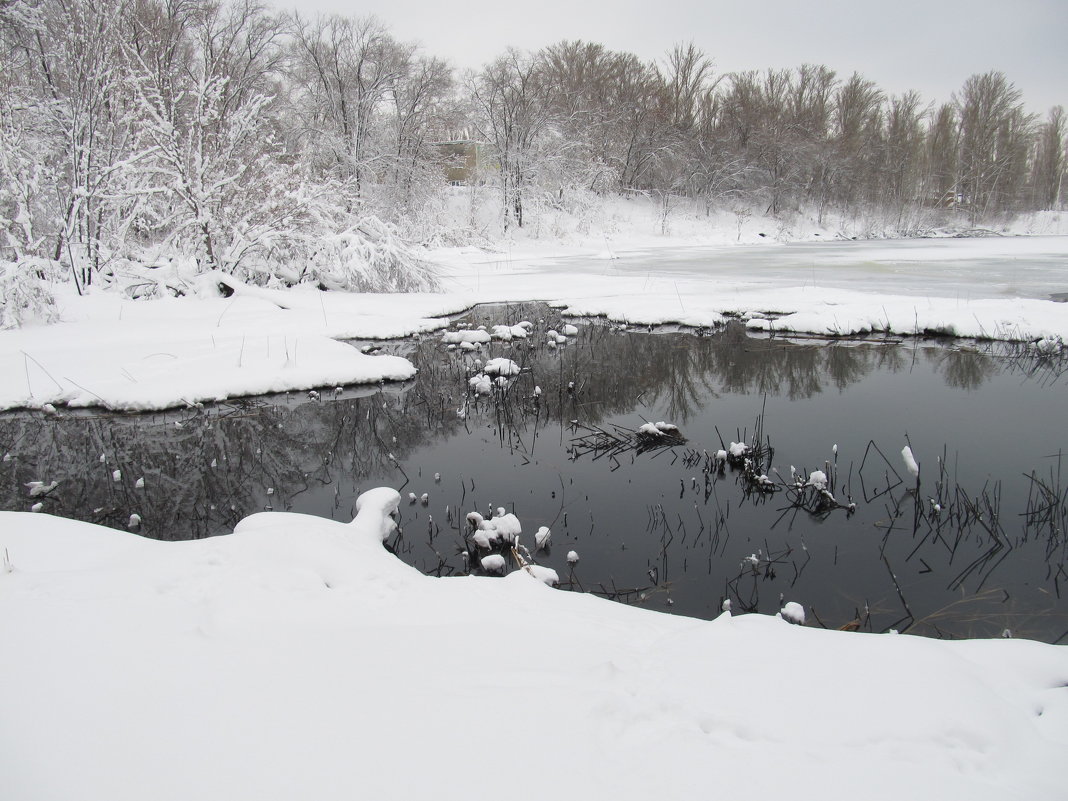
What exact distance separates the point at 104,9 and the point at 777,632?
1472 cm

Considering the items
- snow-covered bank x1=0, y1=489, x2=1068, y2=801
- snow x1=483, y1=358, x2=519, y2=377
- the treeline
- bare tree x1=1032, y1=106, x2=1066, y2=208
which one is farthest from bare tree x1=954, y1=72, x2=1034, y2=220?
snow-covered bank x1=0, y1=489, x2=1068, y2=801

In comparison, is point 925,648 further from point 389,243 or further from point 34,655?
point 389,243

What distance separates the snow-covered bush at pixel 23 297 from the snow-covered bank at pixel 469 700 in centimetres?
869

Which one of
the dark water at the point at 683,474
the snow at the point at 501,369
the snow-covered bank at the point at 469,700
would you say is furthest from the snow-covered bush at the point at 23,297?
the snow-covered bank at the point at 469,700

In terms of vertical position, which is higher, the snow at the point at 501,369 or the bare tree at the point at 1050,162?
the bare tree at the point at 1050,162

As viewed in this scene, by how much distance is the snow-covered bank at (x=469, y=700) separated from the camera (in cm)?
159

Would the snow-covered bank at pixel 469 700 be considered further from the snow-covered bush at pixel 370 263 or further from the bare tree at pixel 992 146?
the bare tree at pixel 992 146

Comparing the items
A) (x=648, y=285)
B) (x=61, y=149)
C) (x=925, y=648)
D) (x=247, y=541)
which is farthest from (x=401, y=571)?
(x=61, y=149)

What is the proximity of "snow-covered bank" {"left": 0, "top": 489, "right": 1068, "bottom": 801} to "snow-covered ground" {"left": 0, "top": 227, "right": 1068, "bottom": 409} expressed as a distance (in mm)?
5040

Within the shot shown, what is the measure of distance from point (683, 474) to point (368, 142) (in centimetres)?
2745

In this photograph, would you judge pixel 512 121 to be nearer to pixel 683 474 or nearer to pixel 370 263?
pixel 370 263

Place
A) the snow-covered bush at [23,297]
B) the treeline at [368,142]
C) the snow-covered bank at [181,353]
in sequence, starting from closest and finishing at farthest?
the snow-covered bank at [181,353] < the snow-covered bush at [23,297] < the treeline at [368,142]

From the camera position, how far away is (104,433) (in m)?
6.04

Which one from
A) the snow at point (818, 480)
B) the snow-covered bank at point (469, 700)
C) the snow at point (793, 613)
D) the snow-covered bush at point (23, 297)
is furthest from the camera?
the snow-covered bush at point (23, 297)
